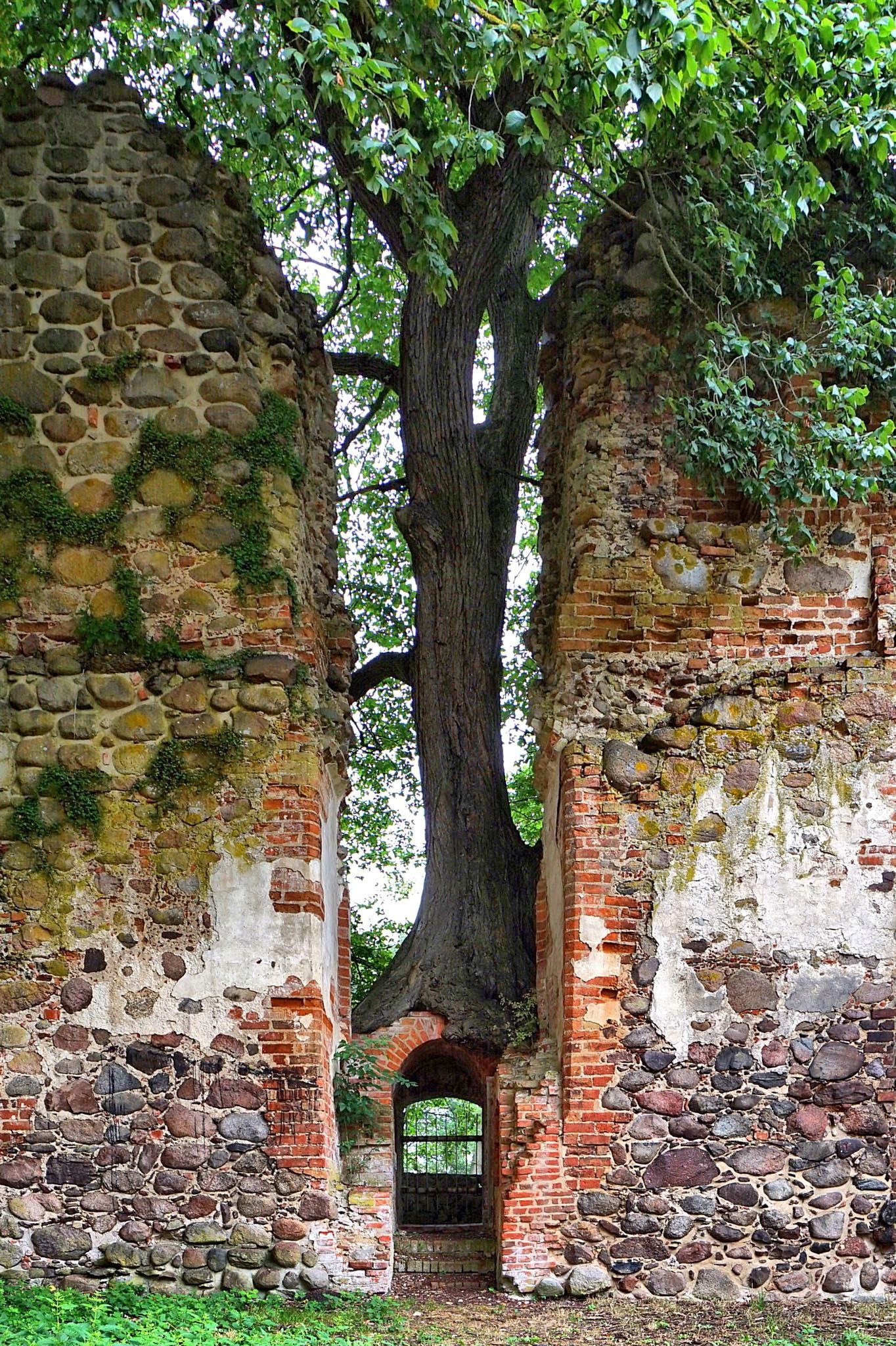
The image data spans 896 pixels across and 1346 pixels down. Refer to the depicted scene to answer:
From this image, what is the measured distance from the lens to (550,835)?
875 cm

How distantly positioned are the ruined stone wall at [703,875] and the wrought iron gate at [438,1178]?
234cm

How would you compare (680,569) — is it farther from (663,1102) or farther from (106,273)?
(106,273)

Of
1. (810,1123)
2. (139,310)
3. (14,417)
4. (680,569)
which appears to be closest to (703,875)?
(810,1123)

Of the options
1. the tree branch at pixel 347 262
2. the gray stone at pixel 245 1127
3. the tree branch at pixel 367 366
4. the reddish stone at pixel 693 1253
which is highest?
the tree branch at pixel 347 262

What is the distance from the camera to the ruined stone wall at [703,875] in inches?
301

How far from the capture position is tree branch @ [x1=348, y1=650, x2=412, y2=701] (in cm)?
1094

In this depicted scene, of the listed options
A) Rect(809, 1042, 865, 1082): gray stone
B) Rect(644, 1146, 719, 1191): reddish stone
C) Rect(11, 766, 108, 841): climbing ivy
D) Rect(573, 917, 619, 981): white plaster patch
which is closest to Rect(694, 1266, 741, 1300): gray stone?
Rect(644, 1146, 719, 1191): reddish stone

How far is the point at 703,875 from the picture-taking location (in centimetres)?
805

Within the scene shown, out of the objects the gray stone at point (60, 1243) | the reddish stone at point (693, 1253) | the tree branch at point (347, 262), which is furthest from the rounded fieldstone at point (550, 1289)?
the tree branch at point (347, 262)

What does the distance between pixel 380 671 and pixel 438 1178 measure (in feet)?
12.8

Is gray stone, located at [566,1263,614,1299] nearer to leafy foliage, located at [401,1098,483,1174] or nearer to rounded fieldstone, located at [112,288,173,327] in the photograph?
leafy foliage, located at [401,1098,483,1174]

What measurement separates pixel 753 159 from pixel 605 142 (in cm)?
91

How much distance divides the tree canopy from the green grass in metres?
2.19

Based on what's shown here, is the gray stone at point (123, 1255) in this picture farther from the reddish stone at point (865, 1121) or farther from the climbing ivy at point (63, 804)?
the reddish stone at point (865, 1121)
